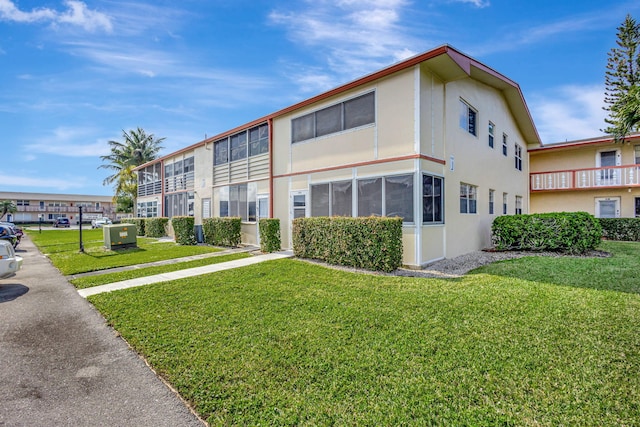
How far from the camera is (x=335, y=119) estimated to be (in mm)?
10742

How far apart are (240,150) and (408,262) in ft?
33.8

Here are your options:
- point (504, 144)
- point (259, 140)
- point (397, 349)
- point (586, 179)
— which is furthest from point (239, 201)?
point (586, 179)

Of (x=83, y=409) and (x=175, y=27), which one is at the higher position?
(x=175, y=27)

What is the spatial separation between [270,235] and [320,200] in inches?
94.6

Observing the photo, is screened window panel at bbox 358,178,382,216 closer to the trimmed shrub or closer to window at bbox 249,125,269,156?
window at bbox 249,125,269,156

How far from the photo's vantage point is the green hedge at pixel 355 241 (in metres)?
7.84

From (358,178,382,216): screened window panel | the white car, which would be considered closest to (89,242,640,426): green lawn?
the white car

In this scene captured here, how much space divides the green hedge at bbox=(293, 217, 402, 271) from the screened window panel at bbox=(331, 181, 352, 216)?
1121 mm

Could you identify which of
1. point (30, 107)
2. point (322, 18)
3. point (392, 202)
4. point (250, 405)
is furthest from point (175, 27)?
point (250, 405)

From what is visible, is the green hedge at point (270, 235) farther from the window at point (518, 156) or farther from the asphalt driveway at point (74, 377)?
the window at point (518, 156)

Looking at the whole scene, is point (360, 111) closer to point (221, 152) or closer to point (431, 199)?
point (431, 199)

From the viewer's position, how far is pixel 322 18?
9.46 m

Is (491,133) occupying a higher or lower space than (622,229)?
higher

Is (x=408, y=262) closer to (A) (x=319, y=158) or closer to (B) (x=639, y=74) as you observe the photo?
(A) (x=319, y=158)
